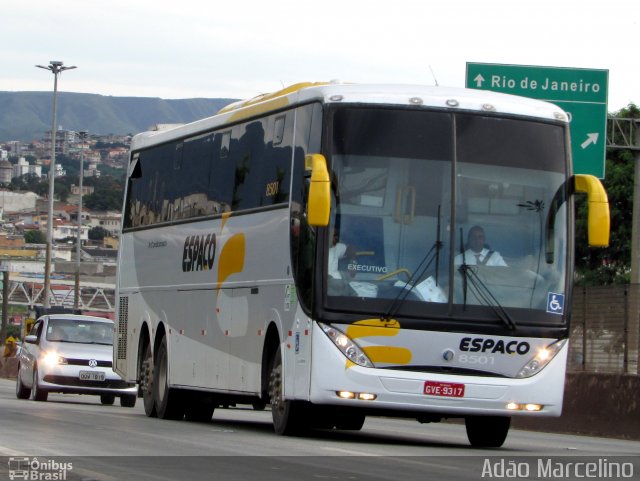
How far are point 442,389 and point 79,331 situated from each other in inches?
603

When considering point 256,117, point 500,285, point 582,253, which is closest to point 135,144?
point 256,117

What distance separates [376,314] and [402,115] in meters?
2.11

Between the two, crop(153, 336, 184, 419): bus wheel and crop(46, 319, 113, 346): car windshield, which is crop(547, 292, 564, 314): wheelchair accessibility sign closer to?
crop(153, 336, 184, 419): bus wheel

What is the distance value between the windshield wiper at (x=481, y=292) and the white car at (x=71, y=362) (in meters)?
13.8

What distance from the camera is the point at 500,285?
53.6 feet

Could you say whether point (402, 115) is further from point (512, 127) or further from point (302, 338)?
point (302, 338)

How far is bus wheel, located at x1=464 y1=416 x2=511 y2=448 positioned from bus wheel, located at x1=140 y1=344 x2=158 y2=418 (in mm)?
6111

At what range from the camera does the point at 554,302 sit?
16.5 metres

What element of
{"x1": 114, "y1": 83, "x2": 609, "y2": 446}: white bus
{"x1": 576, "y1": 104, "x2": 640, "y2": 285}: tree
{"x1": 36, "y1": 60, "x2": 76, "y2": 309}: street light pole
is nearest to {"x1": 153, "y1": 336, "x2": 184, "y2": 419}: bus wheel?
{"x1": 114, "y1": 83, "x2": 609, "y2": 446}: white bus

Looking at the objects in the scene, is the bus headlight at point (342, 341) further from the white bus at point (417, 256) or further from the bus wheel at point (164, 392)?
the bus wheel at point (164, 392)

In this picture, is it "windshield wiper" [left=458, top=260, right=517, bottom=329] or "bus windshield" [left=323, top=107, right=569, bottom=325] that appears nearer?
"bus windshield" [left=323, top=107, right=569, bottom=325]

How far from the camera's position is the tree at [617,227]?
5416cm

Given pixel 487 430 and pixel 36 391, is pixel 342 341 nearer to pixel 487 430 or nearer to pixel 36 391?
pixel 487 430

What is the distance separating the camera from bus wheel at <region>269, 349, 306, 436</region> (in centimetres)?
1706
